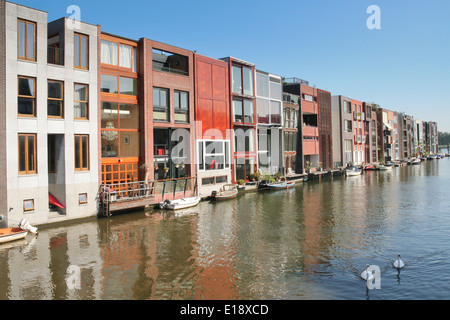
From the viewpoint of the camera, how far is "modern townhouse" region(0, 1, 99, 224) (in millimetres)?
22078

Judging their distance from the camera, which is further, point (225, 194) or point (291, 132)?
point (291, 132)

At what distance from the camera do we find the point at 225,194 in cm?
3700

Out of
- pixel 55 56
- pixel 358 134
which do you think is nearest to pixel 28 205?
pixel 55 56

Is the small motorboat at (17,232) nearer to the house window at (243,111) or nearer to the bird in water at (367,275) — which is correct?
the bird in water at (367,275)

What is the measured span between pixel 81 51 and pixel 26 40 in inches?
157

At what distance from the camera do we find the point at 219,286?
1388 centimetres

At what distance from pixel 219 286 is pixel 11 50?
19.3 meters

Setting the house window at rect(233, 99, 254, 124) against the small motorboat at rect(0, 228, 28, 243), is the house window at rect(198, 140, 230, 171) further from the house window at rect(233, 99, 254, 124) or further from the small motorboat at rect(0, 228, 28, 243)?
the small motorboat at rect(0, 228, 28, 243)

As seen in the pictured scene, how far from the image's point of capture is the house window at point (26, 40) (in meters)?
22.8

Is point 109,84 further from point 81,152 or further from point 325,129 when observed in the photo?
point 325,129

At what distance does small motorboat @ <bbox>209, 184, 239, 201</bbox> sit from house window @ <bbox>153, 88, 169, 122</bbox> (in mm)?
9045

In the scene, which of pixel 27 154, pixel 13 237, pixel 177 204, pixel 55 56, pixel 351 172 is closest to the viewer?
pixel 13 237
